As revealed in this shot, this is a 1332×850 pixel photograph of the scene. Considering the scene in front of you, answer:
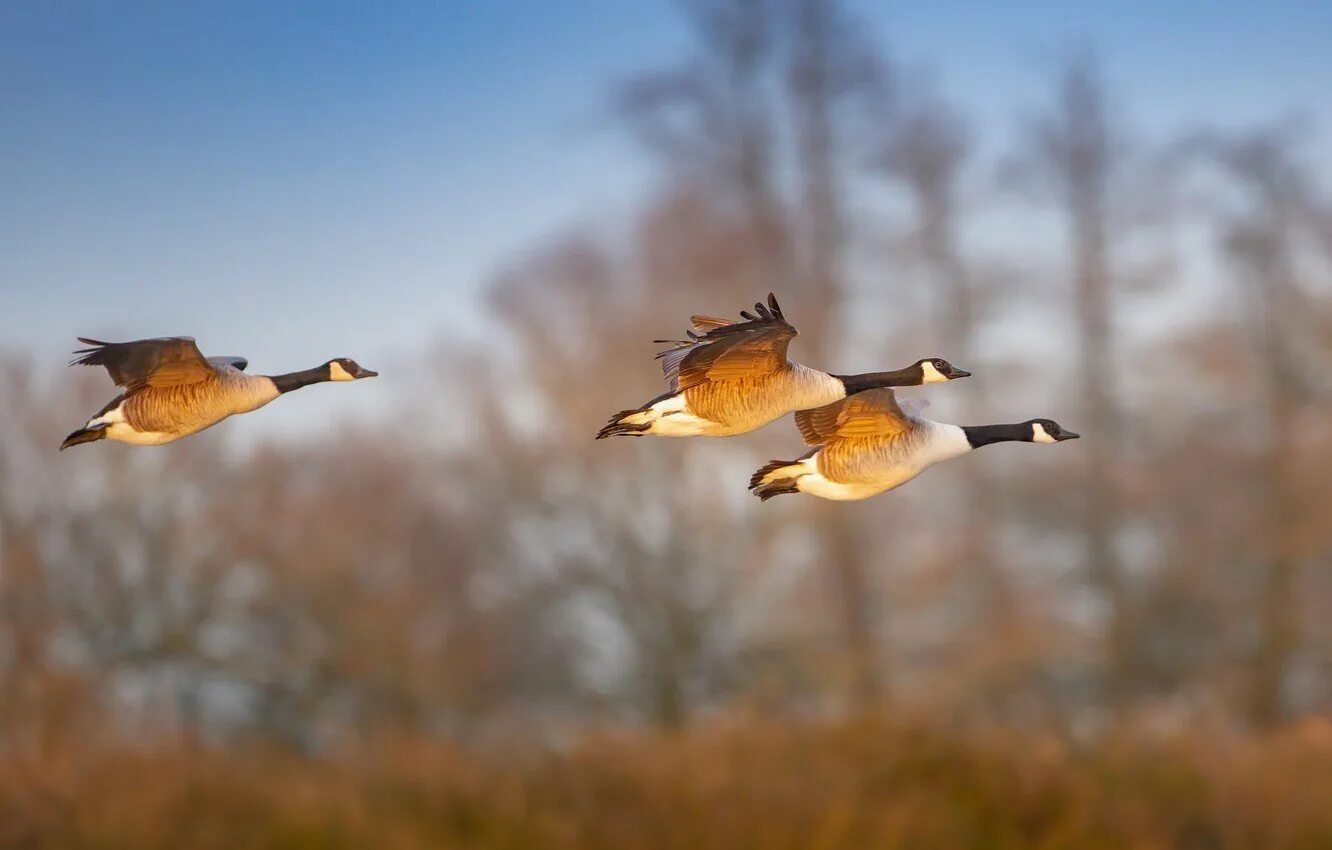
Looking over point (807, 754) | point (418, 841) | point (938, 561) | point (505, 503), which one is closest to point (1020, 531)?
point (938, 561)

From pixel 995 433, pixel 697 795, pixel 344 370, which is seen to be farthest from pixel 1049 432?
pixel 697 795

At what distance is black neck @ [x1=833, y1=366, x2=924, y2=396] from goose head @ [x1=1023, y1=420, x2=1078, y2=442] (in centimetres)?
9

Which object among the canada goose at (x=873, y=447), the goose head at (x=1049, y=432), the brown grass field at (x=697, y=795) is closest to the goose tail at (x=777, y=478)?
the canada goose at (x=873, y=447)

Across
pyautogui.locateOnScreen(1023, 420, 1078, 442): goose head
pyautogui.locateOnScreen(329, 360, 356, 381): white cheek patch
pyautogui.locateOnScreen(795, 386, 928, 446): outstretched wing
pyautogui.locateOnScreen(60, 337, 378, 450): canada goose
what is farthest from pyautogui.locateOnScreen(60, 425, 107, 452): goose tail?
pyautogui.locateOnScreen(1023, 420, 1078, 442): goose head

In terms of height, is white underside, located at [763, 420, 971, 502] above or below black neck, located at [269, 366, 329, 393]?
below

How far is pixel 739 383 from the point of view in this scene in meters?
0.66

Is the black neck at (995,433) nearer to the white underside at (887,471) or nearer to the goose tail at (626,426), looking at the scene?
the white underside at (887,471)

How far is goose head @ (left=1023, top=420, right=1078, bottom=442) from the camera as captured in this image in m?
0.69

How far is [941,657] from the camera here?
11664mm

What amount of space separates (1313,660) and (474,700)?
8351 millimetres

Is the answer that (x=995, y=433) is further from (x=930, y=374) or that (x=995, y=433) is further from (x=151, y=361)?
(x=151, y=361)

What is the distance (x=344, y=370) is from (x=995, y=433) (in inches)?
15.0

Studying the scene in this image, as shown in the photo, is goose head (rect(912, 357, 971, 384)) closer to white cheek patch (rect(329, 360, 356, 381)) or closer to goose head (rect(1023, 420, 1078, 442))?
goose head (rect(1023, 420, 1078, 442))

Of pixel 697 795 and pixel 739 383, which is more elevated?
pixel 739 383
